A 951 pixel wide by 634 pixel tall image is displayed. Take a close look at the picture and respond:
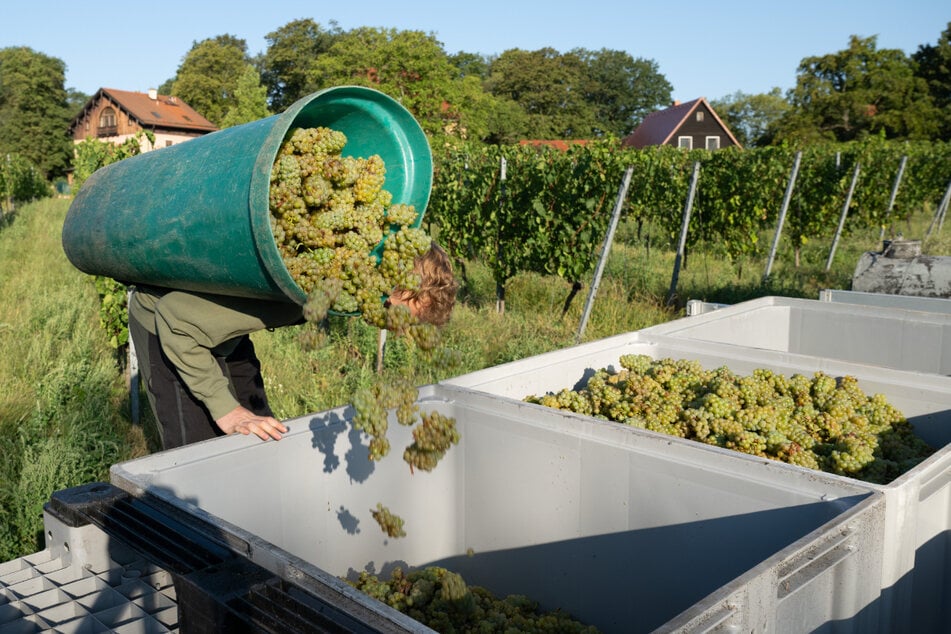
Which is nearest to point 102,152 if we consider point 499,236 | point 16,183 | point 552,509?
point 499,236

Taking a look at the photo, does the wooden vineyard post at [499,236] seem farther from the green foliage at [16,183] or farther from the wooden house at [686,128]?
the wooden house at [686,128]

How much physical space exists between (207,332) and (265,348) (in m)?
4.42

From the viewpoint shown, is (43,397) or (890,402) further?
(43,397)

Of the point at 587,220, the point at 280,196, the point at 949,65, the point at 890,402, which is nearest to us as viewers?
the point at 280,196

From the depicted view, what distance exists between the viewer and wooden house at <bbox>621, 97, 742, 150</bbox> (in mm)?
43000

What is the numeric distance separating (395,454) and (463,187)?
7.08 metres

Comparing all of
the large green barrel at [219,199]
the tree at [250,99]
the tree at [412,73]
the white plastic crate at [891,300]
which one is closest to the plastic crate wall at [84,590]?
the large green barrel at [219,199]

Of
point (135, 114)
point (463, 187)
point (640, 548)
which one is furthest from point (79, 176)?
point (135, 114)

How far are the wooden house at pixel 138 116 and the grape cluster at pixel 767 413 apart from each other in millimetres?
49894

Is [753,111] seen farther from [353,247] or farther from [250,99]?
[353,247]

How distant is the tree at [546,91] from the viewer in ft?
191

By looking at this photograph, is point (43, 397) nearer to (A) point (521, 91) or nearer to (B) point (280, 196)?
(B) point (280, 196)

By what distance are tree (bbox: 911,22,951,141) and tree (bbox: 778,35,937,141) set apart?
18.8 inches

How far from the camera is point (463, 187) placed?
918 cm
